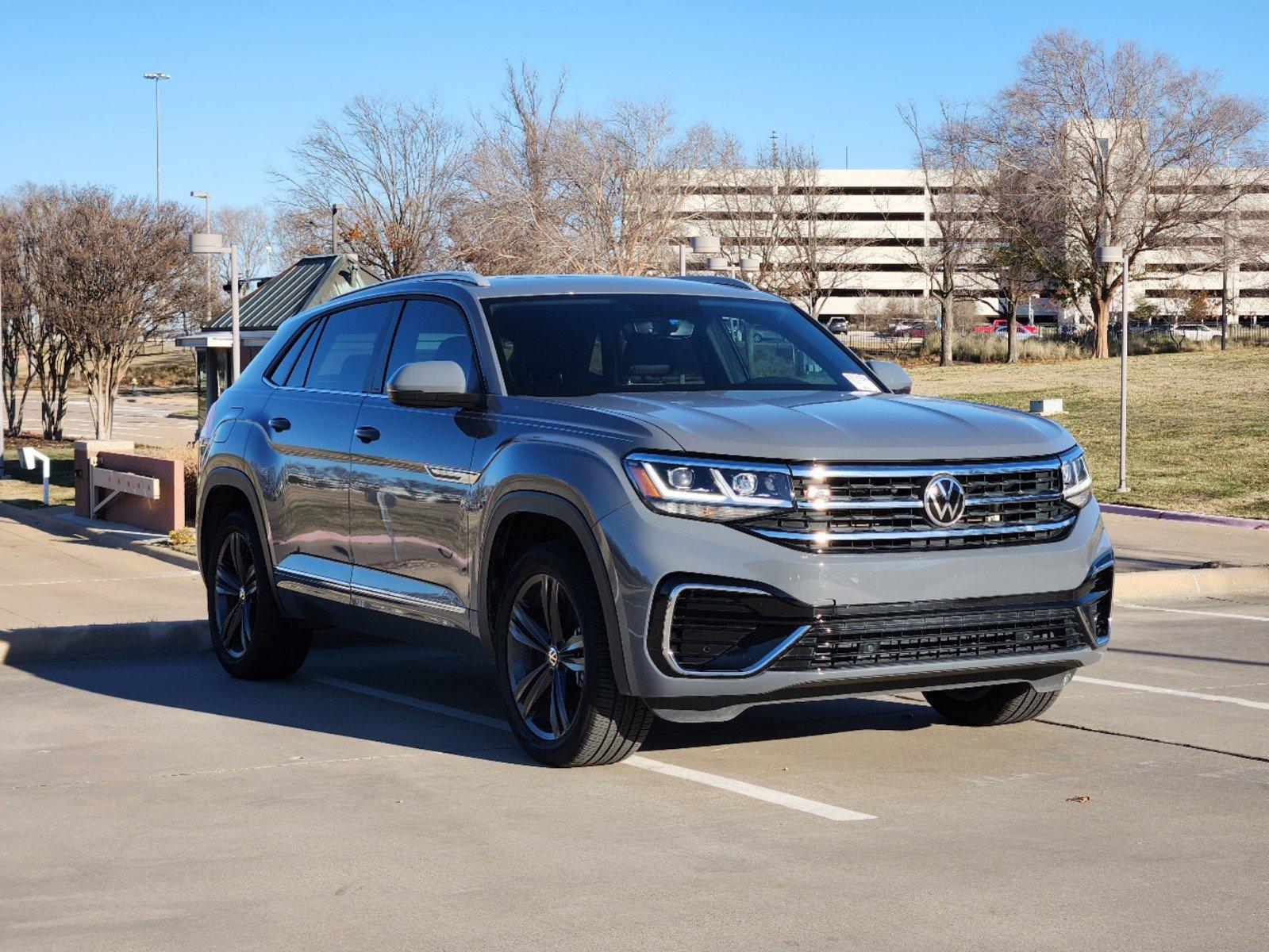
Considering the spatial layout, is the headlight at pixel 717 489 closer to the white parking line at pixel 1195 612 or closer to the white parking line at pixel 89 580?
the white parking line at pixel 1195 612

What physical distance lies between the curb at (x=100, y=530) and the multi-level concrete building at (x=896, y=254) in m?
20.6

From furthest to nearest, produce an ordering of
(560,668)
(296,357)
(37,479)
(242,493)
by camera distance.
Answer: (37,479) < (242,493) < (296,357) < (560,668)

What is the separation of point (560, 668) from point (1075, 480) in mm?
2073

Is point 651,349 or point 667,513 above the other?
point 651,349

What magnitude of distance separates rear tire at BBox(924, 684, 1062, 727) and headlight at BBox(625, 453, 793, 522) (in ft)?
5.89

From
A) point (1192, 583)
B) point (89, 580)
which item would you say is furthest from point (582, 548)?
point (89, 580)

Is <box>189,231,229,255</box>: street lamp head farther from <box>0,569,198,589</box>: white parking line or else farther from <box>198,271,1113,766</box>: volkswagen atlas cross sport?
<box>198,271,1113,766</box>: volkswagen atlas cross sport

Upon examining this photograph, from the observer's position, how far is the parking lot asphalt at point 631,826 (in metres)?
4.57

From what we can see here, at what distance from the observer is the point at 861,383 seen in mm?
7441

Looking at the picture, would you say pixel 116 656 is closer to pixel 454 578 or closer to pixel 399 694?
pixel 399 694

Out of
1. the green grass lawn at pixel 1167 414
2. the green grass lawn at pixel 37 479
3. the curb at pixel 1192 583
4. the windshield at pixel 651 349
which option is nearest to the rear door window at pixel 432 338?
the windshield at pixel 651 349

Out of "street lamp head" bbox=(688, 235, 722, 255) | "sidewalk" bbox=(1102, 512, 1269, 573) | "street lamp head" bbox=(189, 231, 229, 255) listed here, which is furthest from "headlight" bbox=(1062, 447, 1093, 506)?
"street lamp head" bbox=(688, 235, 722, 255)

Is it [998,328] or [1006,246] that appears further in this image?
[998,328]

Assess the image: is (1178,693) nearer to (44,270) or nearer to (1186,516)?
(1186,516)
